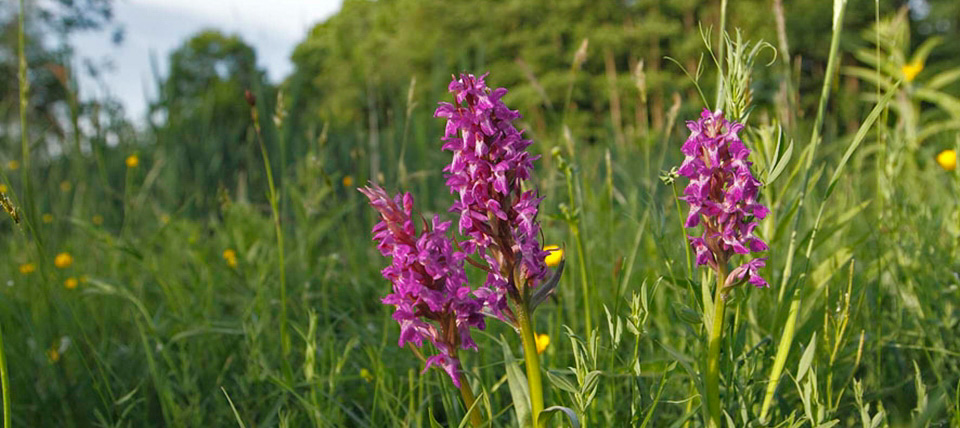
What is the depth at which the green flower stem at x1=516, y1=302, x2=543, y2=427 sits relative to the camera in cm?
100

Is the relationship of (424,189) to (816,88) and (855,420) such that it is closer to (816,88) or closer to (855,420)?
(855,420)

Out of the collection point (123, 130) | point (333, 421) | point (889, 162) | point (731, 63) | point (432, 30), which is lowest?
point (333, 421)

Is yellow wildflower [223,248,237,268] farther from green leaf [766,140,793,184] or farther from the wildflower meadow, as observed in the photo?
green leaf [766,140,793,184]

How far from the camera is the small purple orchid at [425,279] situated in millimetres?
916

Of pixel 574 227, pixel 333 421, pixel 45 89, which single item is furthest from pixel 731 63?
pixel 45 89

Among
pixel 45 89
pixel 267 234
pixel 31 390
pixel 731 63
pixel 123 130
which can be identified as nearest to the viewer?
pixel 731 63

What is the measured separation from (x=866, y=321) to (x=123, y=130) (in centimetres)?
521

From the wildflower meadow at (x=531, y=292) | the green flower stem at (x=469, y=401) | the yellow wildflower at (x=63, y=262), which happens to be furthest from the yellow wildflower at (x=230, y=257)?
the green flower stem at (x=469, y=401)

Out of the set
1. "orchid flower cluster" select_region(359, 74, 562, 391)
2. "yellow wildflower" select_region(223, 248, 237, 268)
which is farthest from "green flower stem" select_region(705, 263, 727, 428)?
"yellow wildflower" select_region(223, 248, 237, 268)

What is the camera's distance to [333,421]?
1.45 meters

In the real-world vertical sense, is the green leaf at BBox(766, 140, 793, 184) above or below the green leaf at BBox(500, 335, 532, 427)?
above

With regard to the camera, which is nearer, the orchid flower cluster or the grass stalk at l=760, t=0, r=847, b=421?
the orchid flower cluster

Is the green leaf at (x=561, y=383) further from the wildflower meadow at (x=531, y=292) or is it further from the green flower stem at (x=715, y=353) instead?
the green flower stem at (x=715, y=353)

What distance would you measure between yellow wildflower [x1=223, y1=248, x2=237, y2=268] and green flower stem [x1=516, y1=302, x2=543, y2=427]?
1.90 m
